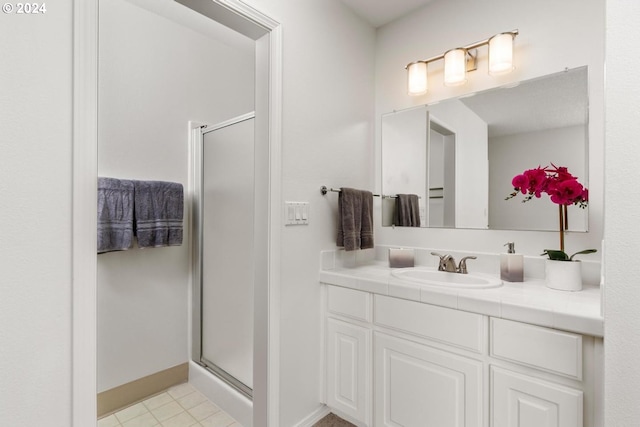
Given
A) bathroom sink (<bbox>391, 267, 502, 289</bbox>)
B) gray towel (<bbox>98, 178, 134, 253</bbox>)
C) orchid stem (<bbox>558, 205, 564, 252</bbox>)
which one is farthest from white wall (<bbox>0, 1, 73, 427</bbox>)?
orchid stem (<bbox>558, 205, 564, 252</bbox>)

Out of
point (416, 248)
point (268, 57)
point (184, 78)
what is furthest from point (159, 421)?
point (184, 78)

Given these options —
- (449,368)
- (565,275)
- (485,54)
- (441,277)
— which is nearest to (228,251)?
(441,277)

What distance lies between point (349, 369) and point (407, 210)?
1041mm

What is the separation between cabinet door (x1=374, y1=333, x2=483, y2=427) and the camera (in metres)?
1.26

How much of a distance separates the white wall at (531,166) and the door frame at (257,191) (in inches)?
46.5

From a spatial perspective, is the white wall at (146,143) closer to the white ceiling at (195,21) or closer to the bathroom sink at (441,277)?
the white ceiling at (195,21)

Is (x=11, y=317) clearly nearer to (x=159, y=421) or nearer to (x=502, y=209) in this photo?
(x=159, y=421)

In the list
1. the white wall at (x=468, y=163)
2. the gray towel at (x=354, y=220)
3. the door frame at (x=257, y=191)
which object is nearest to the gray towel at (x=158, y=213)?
the door frame at (x=257, y=191)

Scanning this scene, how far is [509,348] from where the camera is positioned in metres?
1.16

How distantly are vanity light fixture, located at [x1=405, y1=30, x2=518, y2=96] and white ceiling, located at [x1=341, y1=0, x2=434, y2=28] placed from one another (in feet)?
1.19

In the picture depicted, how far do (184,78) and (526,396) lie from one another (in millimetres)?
2705

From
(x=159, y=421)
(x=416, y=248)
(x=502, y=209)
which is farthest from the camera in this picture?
(x=416, y=248)

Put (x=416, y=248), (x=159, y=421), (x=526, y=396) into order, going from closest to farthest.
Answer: (x=526, y=396) → (x=159, y=421) → (x=416, y=248)

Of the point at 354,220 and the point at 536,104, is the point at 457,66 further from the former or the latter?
the point at 354,220
